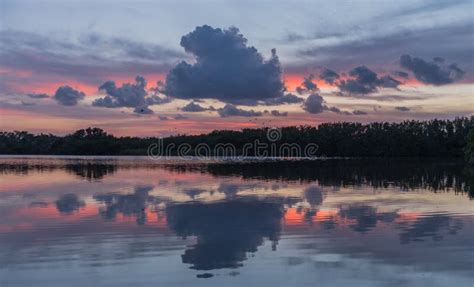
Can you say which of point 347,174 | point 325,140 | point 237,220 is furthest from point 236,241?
point 325,140

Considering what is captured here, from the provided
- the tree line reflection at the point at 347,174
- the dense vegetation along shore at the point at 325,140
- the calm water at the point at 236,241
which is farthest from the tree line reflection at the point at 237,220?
the dense vegetation along shore at the point at 325,140

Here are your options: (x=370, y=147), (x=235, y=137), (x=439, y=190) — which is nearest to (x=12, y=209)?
(x=439, y=190)

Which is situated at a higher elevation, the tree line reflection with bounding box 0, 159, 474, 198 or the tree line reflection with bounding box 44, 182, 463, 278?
the tree line reflection with bounding box 0, 159, 474, 198

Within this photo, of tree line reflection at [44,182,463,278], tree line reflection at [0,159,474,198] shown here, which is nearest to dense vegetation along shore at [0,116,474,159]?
tree line reflection at [0,159,474,198]

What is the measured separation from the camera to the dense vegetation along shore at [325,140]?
434ft

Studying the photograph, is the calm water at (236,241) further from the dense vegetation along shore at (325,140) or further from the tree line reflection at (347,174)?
the dense vegetation along shore at (325,140)

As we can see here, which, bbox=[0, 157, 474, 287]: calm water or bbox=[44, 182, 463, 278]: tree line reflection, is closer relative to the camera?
bbox=[0, 157, 474, 287]: calm water

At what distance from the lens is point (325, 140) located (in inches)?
5768

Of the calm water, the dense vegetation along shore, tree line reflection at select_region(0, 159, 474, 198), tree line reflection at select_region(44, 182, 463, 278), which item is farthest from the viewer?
the dense vegetation along shore

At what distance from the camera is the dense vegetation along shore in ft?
434

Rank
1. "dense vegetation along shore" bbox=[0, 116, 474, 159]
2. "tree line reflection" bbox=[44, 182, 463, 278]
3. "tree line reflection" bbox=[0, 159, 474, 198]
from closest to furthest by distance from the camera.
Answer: "tree line reflection" bbox=[44, 182, 463, 278] → "tree line reflection" bbox=[0, 159, 474, 198] → "dense vegetation along shore" bbox=[0, 116, 474, 159]

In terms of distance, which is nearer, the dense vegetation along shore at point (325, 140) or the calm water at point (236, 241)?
the calm water at point (236, 241)

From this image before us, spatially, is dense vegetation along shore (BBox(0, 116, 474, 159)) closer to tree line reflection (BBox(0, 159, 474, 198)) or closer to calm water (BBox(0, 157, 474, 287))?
tree line reflection (BBox(0, 159, 474, 198))

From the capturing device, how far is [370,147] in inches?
5586
